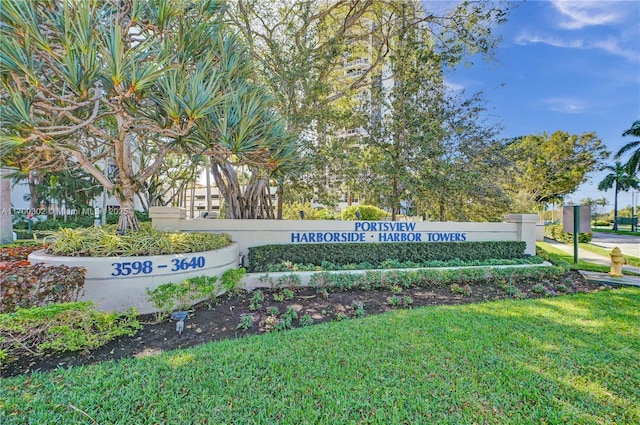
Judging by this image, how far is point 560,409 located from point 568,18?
9.81 m

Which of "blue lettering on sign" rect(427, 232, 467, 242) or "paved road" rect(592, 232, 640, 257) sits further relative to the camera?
"paved road" rect(592, 232, 640, 257)

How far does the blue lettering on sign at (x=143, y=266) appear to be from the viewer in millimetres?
4668

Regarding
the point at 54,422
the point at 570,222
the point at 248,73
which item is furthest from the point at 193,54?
the point at 570,222

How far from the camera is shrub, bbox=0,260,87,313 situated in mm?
3494

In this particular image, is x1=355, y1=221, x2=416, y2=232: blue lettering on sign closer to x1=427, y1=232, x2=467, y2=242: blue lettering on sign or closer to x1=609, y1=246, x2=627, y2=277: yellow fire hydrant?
x1=427, y1=232, x2=467, y2=242: blue lettering on sign

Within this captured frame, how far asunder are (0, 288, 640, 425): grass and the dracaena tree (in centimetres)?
345

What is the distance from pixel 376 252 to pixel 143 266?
559cm

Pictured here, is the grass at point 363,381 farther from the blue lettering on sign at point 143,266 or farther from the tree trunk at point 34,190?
the tree trunk at point 34,190

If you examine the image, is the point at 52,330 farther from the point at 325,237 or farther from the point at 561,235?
the point at 561,235

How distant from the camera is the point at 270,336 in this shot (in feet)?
13.0

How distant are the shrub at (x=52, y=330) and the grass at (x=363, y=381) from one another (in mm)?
445

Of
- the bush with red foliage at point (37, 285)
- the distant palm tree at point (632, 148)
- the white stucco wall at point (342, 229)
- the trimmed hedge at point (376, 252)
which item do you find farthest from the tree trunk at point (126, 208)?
the distant palm tree at point (632, 148)

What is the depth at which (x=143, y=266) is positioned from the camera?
4.82 meters

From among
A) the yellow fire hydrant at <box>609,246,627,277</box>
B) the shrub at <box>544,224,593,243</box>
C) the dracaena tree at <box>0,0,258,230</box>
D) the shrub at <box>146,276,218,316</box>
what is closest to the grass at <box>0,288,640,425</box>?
the shrub at <box>146,276,218,316</box>
